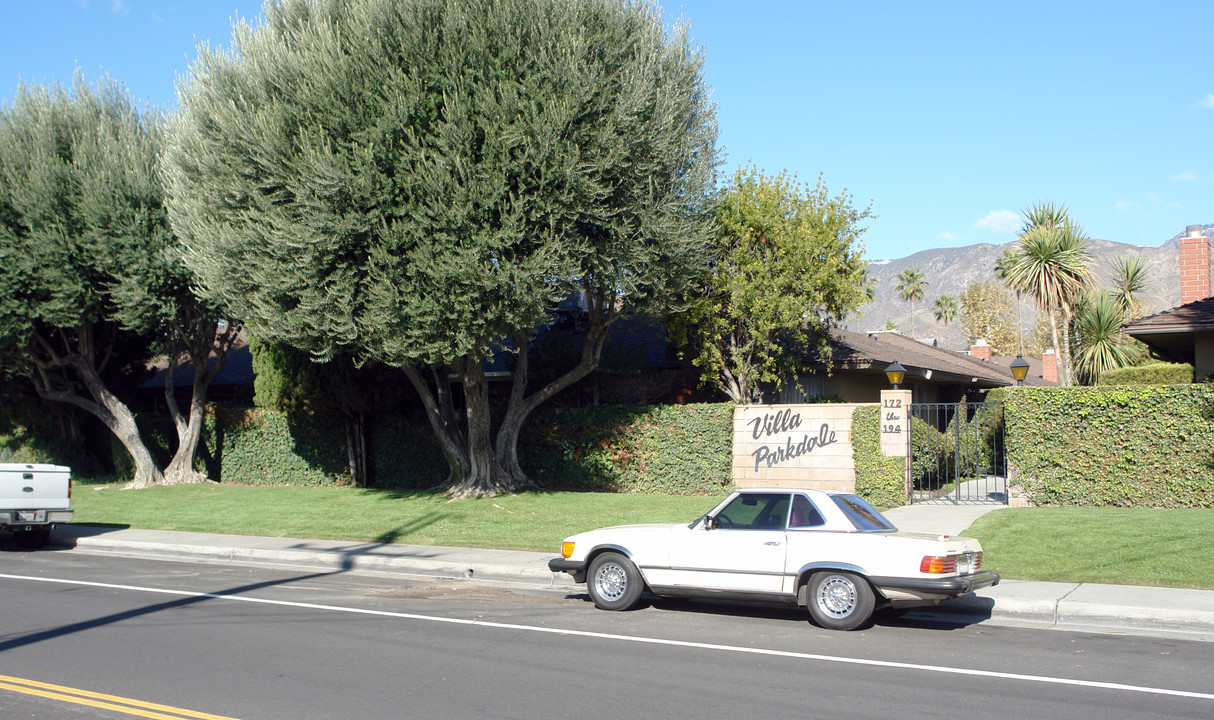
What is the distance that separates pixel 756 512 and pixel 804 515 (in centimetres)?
52

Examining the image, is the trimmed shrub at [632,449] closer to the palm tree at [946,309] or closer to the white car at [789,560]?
the white car at [789,560]

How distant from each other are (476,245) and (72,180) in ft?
43.0

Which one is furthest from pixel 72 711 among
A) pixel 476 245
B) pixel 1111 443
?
pixel 1111 443

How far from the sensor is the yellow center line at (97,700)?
6.14m

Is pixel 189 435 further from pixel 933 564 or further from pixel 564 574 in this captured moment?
pixel 933 564

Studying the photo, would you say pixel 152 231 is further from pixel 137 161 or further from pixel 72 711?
pixel 72 711

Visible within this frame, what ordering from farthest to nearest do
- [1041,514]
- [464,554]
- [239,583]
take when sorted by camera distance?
[1041,514] → [464,554] → [239,583]

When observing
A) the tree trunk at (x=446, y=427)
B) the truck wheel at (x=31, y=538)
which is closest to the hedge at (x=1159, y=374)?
the tree trunk at (x=446, y=427)

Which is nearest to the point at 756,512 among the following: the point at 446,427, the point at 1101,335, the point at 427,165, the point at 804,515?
the point at 804,515

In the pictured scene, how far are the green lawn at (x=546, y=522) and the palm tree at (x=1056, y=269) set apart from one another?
627 inches

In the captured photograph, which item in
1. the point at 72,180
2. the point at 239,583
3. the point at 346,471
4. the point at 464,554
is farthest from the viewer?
the point at 346,471

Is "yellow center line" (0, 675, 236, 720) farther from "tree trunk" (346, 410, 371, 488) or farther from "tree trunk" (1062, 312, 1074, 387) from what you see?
"tree trunk" (1062, 312, 1074, 387)

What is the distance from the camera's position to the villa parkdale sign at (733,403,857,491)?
19141 mm

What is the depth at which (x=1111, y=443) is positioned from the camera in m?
16.5
